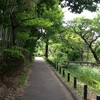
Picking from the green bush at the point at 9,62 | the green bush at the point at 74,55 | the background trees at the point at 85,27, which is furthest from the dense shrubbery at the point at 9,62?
the green bush at the point at 74,55

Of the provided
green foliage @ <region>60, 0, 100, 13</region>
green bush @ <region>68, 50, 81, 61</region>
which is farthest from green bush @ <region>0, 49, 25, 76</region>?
green bush @ <region>68, 50, 81, 61</region>

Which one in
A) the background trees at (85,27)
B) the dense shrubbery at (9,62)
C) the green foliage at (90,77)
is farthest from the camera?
the background trees at (85,27)

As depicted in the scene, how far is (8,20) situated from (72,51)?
1488 inches

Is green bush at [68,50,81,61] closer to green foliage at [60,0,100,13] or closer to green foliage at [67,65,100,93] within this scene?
green foliage at [67,65,100,93]

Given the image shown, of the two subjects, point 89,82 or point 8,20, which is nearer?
point 89,82

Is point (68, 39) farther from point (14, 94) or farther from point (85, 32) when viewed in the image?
point (14, 94)

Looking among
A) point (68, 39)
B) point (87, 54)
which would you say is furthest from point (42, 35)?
point (87, 54)

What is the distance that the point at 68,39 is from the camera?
51875mm

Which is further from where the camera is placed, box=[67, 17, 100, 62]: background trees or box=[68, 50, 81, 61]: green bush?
box=[68, 50, 81, 61]: green bush

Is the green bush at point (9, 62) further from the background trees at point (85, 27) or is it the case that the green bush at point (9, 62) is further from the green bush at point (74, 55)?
the green bush at point (74, 55)

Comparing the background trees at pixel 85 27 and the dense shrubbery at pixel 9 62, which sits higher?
the background trees at pixel 85 27

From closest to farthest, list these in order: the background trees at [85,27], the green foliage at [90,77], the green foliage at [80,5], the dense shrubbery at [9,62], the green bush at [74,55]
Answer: the green foliage at [80,5]
the dense shrubbery at [9,62]
the green foliage at [90,77]
the background trees at [85,27]
the green bush at [74,55]

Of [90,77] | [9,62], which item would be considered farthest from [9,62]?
[90,77]

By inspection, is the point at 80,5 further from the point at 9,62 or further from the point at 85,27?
the point at 85,27
